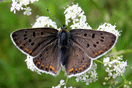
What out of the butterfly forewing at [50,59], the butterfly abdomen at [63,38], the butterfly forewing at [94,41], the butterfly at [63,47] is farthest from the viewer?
the butterfly abdomen at [63,38]

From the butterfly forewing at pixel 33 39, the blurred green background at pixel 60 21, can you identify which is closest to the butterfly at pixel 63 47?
the butterfly forewing at pixel 33 39

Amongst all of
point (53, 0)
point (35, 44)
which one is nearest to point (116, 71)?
point (35, 44)

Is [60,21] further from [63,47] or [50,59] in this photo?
[50,59]

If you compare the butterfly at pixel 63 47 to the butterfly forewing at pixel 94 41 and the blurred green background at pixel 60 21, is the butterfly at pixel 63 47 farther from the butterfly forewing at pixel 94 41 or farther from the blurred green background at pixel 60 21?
the blurred green background at pixel 60 21

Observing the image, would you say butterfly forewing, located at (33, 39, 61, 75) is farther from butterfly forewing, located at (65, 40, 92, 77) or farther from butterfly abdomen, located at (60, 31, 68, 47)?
butterfly forewing, located at (65, 40, 92, 77)

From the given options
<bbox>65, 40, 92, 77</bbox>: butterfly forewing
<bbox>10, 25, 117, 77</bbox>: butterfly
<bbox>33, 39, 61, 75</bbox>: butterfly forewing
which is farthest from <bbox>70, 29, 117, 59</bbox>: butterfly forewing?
<bbox>33, 39, 61, 75</bbox>: butterfly forewing

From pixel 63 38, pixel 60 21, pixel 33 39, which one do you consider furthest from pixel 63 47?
pixel 60 21

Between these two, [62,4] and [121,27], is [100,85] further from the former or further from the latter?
[62,4]
